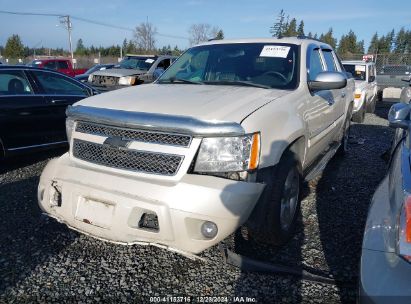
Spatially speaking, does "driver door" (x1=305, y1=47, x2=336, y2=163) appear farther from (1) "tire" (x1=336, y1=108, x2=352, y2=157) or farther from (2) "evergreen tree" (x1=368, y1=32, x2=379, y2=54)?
(2) "evergreen tree" (x1=368, y1=32, x2=379, y2=54)

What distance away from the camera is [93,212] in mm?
2590

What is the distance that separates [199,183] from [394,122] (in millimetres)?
1566

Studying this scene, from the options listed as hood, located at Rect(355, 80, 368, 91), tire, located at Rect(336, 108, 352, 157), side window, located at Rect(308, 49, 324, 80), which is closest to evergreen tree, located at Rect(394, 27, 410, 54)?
hood, located at Rect(355, 80, 368, 91)

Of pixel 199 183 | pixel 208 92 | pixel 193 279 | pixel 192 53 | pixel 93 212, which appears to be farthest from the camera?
pixel 192 53

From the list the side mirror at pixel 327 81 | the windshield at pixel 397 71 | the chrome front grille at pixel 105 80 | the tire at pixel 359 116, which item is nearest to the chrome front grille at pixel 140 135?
the side mirror at pixel 327 81

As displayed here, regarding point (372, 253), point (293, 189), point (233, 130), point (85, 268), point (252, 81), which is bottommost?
point (85, 268)

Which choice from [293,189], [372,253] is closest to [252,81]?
[293,189]

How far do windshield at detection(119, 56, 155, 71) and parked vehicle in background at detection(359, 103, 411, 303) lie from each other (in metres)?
11.3

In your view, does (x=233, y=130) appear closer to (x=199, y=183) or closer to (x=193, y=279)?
(x=199, y=183)

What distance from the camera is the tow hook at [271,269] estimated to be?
272cm

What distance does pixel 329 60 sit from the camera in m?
4.97

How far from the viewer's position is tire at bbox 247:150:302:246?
2719mm

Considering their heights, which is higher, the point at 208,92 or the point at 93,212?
the point at 208,92

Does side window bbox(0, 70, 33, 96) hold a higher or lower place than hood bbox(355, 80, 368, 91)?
higher
